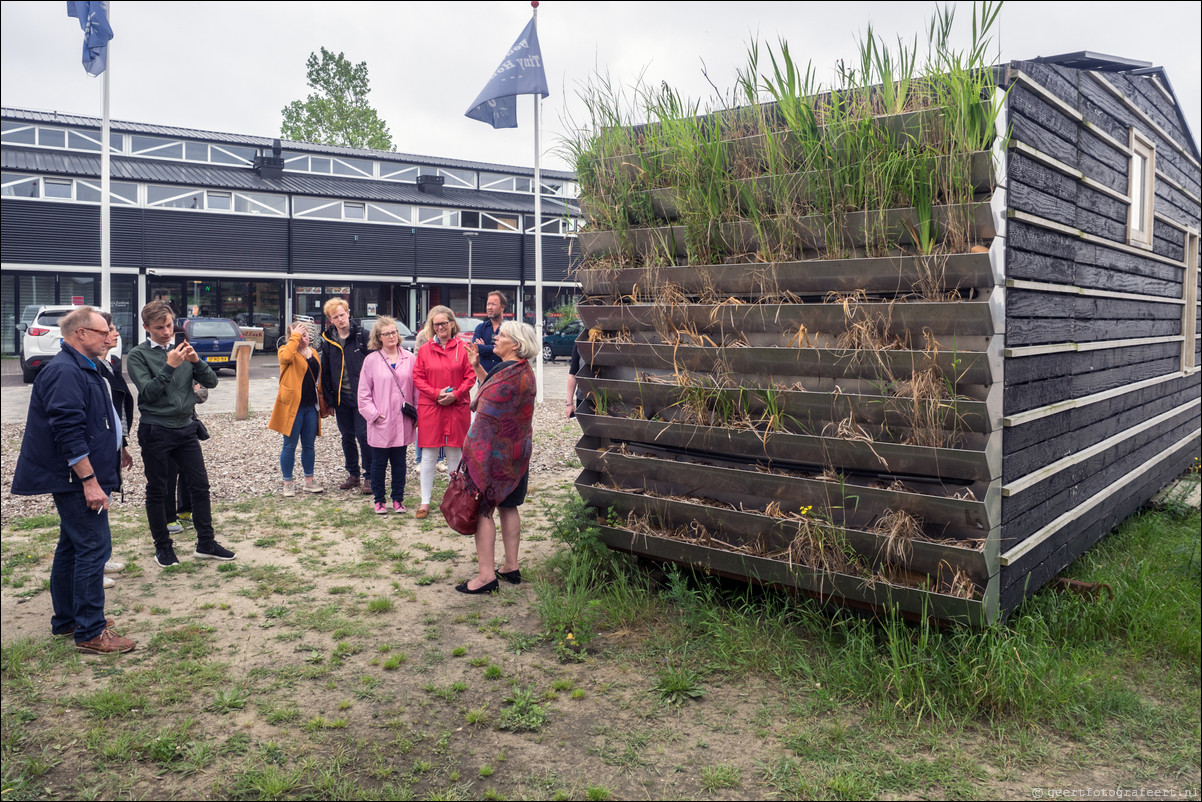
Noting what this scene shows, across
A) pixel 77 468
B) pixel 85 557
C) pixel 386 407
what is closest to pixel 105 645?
pixel 85 557

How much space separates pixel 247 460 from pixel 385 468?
3539mm

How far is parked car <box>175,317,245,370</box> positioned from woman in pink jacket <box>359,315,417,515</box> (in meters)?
16.3

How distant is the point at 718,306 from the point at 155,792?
3.43 metres

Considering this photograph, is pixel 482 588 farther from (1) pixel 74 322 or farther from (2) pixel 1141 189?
(2) pixel 1141 189

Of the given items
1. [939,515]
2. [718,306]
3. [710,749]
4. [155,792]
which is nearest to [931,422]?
[939,515]

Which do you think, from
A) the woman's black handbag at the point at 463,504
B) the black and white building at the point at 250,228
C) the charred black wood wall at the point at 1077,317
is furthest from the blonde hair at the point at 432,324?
the black and white building at the point at 250,228

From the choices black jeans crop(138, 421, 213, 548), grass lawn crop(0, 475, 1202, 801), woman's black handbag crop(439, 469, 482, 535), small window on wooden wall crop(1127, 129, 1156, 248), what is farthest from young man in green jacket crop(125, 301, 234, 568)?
small window on wooden wall crop(1127, 129, 1156, 248)

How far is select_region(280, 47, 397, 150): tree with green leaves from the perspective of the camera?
1754 inches

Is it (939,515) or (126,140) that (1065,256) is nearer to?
(939,515)

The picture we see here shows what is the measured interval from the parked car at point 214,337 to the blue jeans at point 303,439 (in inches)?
596

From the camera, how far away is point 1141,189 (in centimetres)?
675

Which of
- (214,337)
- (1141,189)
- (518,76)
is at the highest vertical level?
(518,76)

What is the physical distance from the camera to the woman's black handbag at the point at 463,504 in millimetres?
5457

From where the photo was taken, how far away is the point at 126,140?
35.0m
